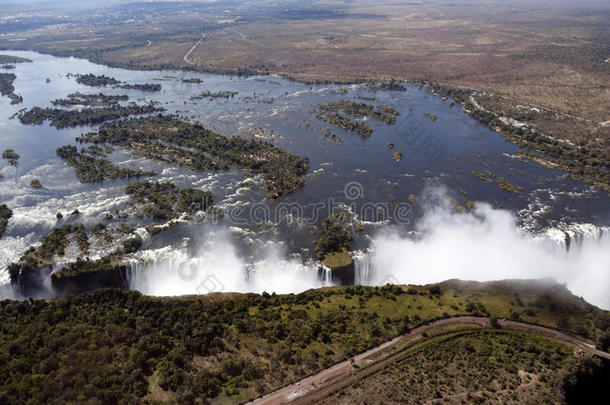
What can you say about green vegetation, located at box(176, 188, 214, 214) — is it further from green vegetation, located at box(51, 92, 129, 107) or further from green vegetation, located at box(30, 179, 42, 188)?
green vegetation, located at box(51, 92, 129, 107)

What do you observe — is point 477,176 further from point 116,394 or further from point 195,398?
point 116,394

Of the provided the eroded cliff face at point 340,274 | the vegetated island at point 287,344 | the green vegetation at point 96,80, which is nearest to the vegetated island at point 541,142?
the vegetated island at point 287,344

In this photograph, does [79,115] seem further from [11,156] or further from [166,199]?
[166,199]

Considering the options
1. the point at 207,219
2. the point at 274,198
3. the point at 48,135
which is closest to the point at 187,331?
the point at 207,219

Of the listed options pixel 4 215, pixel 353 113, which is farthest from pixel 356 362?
pixel 353 113

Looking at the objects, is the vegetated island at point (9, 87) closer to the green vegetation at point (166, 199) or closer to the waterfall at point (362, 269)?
the green vegetation at point (166, 199)
